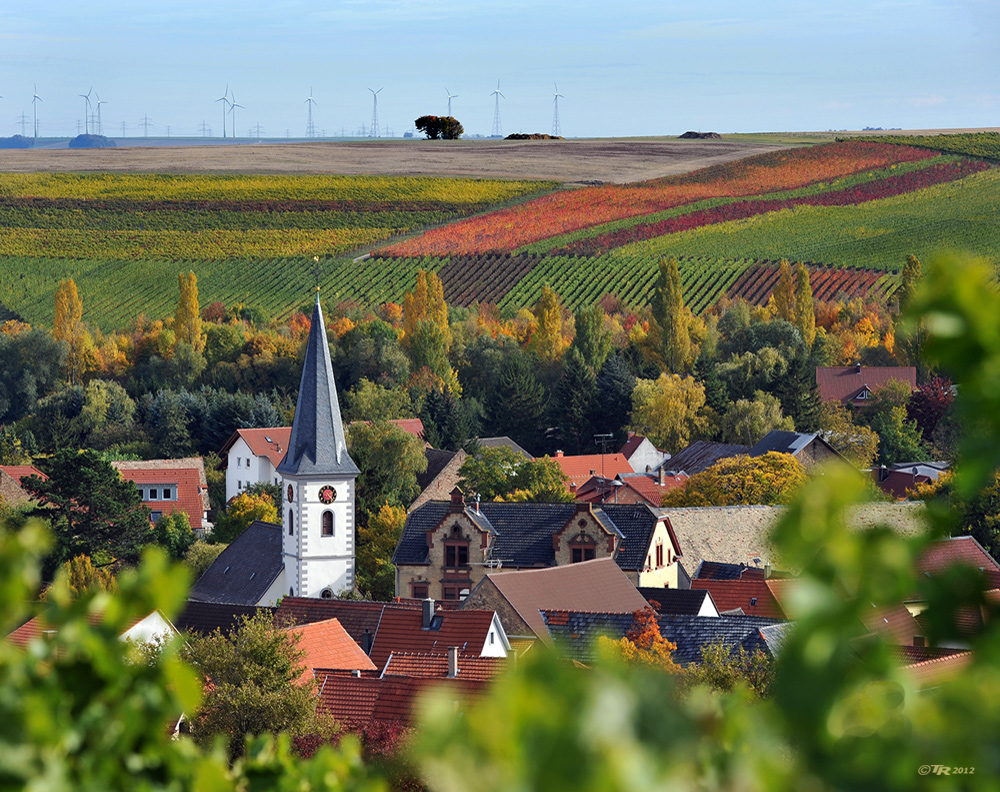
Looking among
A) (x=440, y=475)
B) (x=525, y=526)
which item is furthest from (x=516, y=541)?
(x=440, y=475)

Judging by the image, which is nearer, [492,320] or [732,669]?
[732,669]

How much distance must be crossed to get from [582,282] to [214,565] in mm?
80039

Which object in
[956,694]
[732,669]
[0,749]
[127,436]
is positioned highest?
[956,694]

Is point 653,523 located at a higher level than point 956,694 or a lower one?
lower

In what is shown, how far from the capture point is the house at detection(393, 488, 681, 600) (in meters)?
55.5

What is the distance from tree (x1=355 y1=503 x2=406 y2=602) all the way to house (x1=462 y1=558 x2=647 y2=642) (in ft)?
42.8

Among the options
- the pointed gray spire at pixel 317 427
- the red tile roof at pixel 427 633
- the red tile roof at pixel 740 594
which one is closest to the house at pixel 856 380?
the pointed gray spire at pixel 317 427

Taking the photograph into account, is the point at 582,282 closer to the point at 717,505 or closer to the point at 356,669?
the point at 717,505

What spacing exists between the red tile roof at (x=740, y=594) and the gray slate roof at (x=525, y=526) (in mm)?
4134

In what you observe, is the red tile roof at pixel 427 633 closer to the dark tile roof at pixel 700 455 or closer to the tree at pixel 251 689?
the tree at pixel 251 689

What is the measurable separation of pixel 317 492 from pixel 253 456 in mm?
24017

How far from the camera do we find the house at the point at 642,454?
90312 millimetres

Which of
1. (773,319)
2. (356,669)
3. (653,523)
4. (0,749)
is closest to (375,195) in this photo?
(773,319)

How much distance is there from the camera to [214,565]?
61938mm
